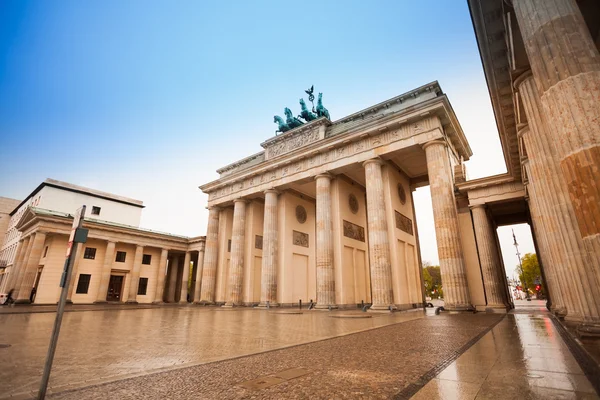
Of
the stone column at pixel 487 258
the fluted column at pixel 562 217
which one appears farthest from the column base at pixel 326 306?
the fluted column at pixel 562 217

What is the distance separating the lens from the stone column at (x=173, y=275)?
37531 mm

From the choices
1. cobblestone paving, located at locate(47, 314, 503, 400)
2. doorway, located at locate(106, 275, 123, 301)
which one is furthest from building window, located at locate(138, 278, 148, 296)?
cobblestone paving, located at locate(47, 314, 503, 400)

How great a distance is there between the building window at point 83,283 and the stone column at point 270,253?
63.0 ft

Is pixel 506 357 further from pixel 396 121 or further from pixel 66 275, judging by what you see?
pixel 396 121

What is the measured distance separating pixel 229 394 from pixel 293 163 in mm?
20641

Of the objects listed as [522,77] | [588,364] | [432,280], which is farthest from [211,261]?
[432,280]

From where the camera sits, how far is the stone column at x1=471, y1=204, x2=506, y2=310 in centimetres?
1568

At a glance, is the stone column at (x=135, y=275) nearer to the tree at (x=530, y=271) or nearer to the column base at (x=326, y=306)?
the column base at (x=326, y=306)

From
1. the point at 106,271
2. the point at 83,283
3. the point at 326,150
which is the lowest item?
the point at 83,283

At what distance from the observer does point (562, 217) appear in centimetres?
666

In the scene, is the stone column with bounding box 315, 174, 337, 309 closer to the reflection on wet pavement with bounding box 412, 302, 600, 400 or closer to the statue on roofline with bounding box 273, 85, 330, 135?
the statue on roofline with bounding box 273, 85, 330, 135

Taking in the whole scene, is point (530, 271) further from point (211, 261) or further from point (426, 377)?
point (426, 377)

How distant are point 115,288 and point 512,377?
36.7m

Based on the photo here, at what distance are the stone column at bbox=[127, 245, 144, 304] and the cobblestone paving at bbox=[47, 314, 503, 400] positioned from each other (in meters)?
31.2
